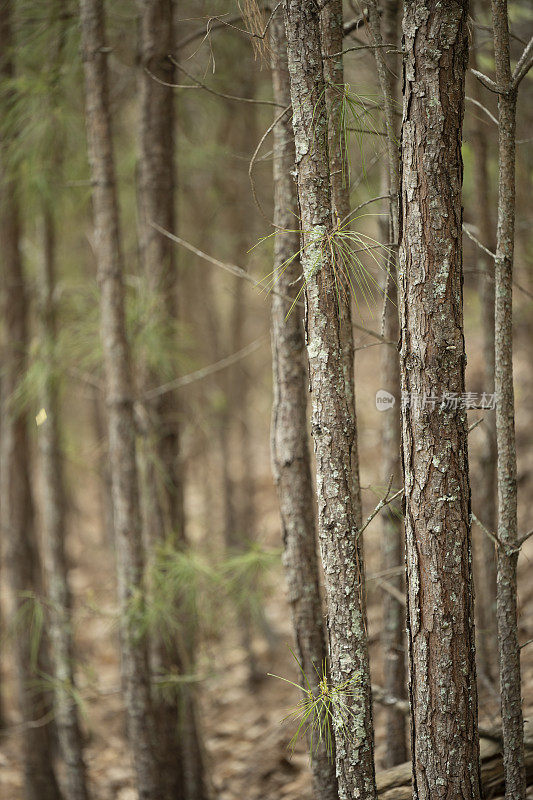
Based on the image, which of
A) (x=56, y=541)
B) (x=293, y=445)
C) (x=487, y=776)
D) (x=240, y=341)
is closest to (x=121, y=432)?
(x=293, y=445)

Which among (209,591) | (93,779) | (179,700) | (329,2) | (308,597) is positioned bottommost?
(93,779)

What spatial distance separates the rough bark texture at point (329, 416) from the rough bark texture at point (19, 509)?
139 inches

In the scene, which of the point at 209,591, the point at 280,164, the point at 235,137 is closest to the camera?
the point at 280,164

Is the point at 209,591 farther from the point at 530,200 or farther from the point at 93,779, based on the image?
the point at 530,200

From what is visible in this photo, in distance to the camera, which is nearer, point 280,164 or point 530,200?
point 280,164

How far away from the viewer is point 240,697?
23.0 ft

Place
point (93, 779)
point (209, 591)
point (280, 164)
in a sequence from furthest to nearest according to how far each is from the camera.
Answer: point (93, 779) → point (209, 591) → point (280, 164)

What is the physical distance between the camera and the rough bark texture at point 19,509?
5223 millimetres

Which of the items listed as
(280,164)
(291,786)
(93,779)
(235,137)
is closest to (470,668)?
(280,164)

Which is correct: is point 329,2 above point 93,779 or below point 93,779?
above

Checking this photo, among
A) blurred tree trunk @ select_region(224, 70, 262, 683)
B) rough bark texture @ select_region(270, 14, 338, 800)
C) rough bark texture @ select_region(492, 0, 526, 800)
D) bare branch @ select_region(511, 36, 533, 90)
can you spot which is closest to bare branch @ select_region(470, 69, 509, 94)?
bare branch @ select_region(511, 36, 533, 90)

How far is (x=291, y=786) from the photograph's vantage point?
4461 millimetres

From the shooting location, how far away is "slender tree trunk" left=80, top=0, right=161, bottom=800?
12.7 feet

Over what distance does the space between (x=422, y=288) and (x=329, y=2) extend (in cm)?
A: 111
